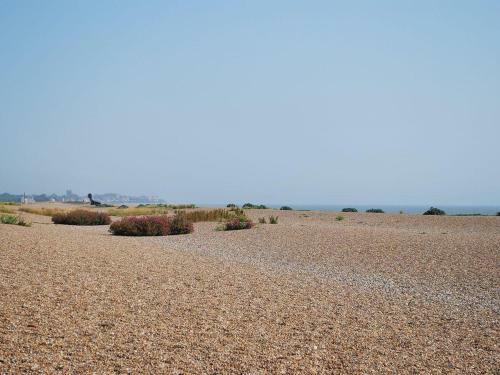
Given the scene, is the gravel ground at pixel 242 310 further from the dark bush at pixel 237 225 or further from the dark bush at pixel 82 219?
the dark bush at pixel 82 219

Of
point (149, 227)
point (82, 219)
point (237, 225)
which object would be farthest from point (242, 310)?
point (82, 219)

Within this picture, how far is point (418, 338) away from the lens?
673cm

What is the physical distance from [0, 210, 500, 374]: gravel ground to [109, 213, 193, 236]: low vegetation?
19.0 ft

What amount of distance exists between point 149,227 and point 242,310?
13.7 m

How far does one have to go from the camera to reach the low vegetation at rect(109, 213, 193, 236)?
20641 mm

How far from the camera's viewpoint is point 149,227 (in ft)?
68.2

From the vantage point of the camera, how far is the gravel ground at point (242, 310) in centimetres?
560

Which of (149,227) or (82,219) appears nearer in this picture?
(149,227)

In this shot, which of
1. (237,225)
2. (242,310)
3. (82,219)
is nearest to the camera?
(242,310)

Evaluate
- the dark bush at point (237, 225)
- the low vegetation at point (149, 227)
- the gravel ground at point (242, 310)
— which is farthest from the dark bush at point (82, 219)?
the gravel ground at point (242, 310)

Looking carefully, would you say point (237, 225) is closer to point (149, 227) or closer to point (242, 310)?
point (149, 227)

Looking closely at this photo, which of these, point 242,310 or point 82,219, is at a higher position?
point 82,219

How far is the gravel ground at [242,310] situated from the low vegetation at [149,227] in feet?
19.0

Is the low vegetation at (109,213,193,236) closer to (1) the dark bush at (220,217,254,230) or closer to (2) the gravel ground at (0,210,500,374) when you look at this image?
(1) the dark bush at (220,217,254,230)
